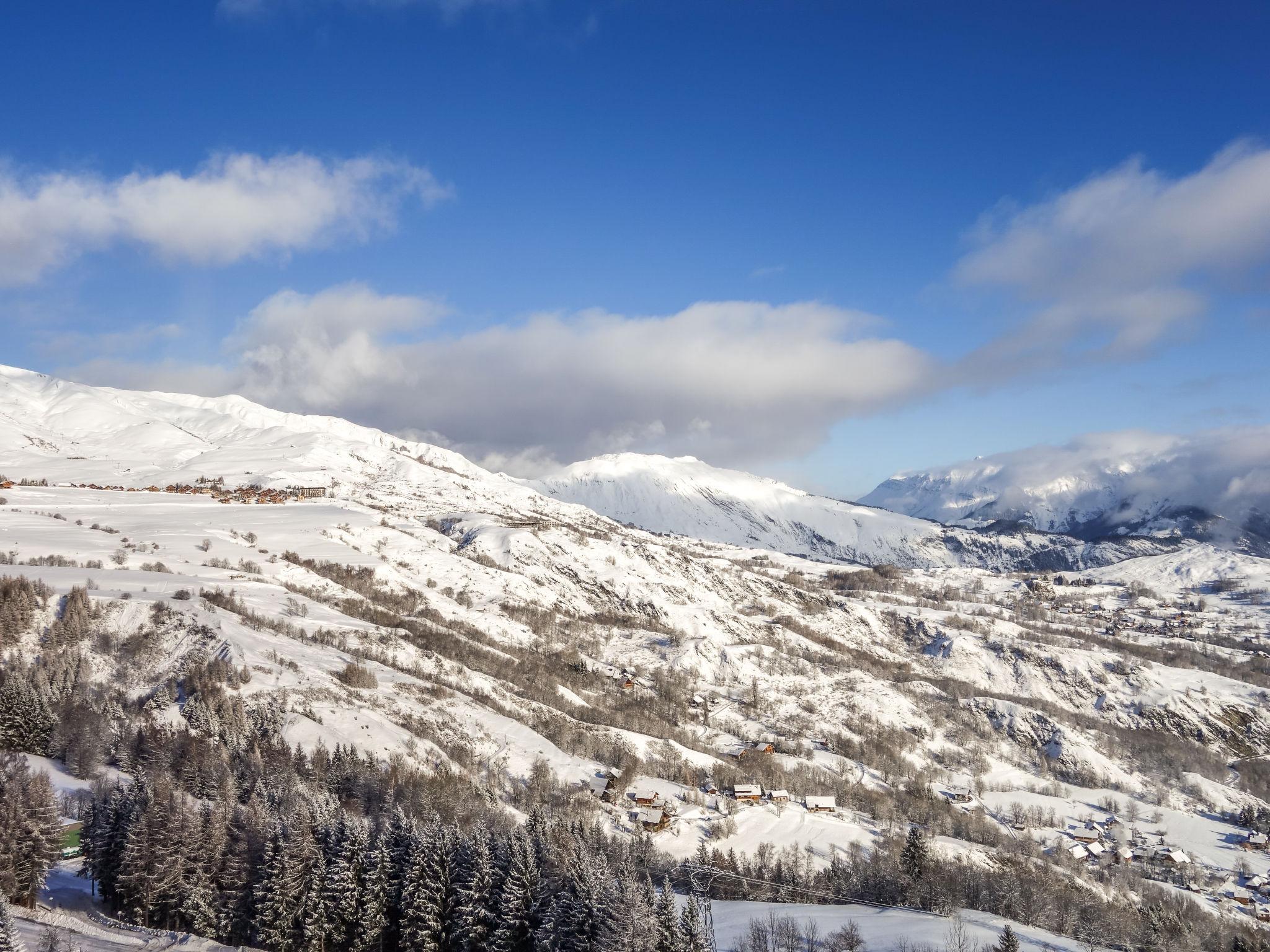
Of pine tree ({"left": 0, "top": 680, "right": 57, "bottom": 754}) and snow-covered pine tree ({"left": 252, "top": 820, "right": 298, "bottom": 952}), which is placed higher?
A: pine tree ({"left": 0, "top": 680, "right": 57, "bottom": 754})

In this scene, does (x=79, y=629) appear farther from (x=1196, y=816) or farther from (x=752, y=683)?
(x=1196, y=816)

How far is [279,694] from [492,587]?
8776 centimetres

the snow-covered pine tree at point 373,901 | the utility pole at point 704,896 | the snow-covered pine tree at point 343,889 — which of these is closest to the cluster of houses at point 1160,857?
the utility pole at point 704,896

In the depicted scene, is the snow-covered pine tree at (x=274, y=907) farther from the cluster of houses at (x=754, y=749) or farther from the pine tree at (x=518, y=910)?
the cluster of houses at (x=754, y=749)

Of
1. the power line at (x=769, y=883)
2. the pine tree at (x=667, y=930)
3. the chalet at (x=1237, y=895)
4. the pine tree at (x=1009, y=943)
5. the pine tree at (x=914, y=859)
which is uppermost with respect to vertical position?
the pine tree at (x=667, y=930)

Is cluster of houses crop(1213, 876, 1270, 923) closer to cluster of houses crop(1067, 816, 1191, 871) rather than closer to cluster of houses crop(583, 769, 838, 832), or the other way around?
cluster of houses crop(1067, 816, 1191, 871)

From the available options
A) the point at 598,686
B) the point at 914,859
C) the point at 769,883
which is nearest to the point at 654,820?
the point at 769,883

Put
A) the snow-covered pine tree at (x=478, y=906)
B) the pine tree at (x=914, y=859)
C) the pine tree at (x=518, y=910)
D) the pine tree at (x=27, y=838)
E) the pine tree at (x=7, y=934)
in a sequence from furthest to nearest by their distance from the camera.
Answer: the pine tree at (x=914, y=859)
the pine tree at (x=27, y=838)
the snow-covered pine tree at (x=478, y=906)
the pine tree at (x=518, y=910)
the pine tree at (x=7, y=934)

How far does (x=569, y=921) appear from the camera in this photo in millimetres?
39219

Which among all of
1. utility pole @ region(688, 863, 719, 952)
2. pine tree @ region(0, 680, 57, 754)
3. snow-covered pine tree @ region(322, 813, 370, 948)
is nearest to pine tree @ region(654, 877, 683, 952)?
utility pole @ region(688, 863, 719, 952)

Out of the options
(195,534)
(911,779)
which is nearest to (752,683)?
(911,779)

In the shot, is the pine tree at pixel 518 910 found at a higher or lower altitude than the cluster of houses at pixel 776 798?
higher

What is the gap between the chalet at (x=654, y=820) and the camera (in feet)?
244

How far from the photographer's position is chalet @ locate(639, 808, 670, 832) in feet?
244
